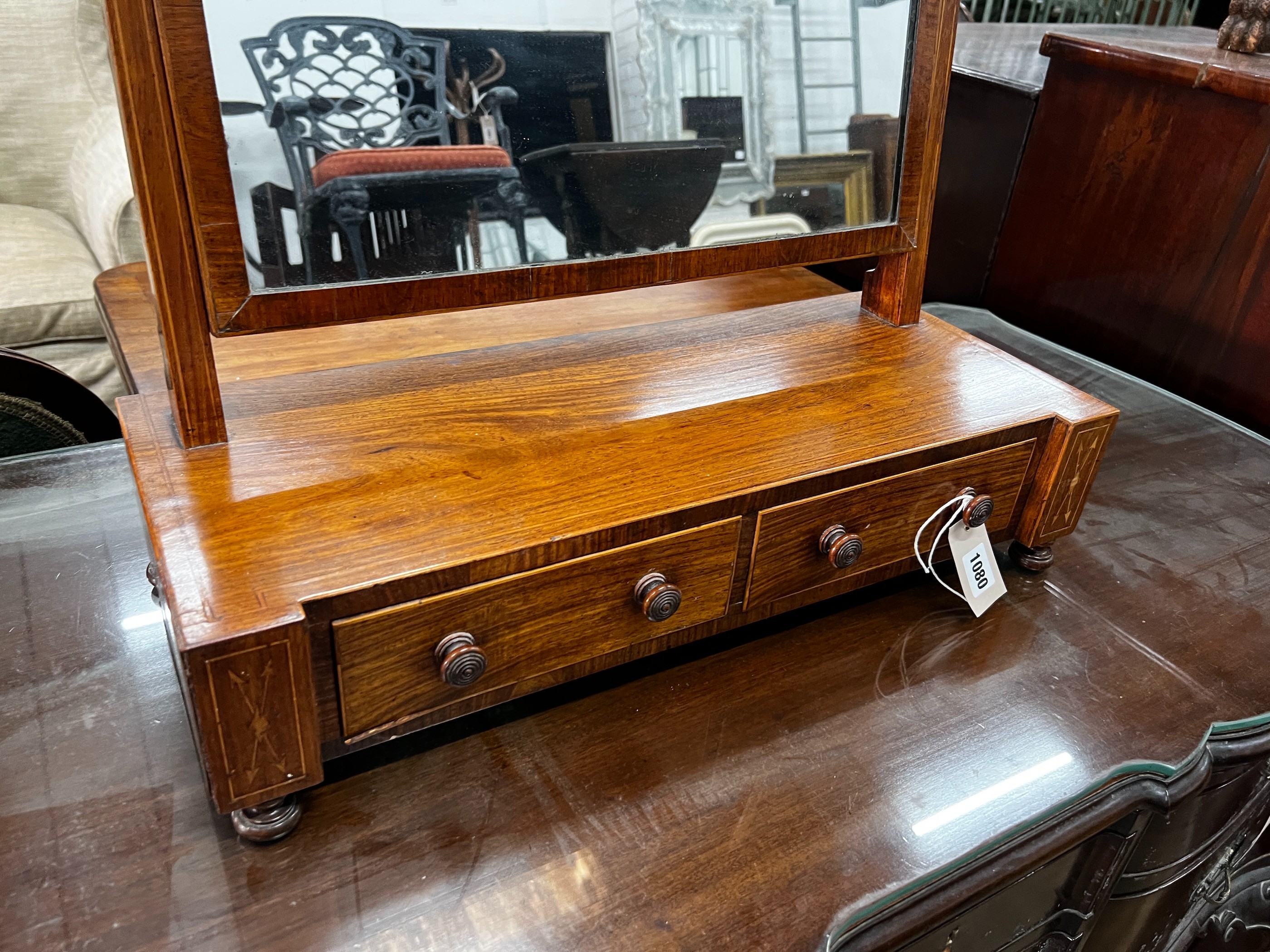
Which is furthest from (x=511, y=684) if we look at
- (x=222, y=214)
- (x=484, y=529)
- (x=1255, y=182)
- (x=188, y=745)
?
(x=1255, y=182)

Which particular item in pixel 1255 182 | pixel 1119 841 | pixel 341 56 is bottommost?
pixel 1119 841

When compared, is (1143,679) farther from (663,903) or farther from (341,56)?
(341,56)

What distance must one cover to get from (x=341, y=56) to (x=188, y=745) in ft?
1.63

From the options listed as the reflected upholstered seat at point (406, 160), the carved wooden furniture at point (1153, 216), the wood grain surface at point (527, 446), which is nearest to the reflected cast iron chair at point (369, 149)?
the reflected upholstered seat at point (406, 160)

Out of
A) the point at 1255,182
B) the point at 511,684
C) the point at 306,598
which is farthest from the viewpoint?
the point at 1255,182

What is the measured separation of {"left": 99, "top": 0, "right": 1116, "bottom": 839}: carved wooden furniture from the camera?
1.88 ft

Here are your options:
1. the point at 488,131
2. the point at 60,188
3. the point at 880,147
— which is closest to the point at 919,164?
the point at 880,147

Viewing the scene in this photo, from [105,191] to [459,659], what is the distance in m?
1.53

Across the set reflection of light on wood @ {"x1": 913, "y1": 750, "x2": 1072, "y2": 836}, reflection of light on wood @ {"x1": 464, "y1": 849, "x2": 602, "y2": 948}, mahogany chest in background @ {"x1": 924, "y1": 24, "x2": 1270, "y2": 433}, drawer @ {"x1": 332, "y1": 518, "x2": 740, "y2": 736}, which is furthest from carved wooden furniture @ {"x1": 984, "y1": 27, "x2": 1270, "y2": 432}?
reflection of light on wood @ {"x1": 464, "y1": 849, "x2": 602, "y2": 948}

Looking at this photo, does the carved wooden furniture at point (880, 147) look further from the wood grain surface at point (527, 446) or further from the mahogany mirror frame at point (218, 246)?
the wood grain surface at point (527, 446)

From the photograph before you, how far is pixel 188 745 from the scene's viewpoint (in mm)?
677

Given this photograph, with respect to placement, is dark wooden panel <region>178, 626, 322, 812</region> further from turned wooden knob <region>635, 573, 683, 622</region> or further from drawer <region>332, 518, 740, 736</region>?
turned wooden knob <region>635, 573, 683, 622</region>

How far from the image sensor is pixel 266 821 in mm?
607

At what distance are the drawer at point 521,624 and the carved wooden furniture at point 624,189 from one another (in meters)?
0.26
